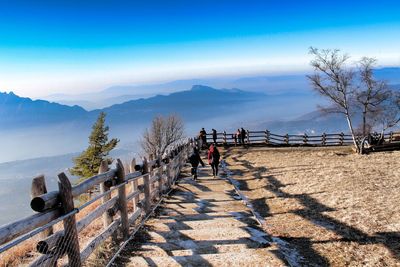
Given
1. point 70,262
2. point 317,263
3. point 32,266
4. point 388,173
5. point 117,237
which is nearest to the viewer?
point 32,266

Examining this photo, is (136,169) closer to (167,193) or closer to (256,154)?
(167,193)

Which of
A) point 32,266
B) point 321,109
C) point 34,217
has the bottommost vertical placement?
point 32,266

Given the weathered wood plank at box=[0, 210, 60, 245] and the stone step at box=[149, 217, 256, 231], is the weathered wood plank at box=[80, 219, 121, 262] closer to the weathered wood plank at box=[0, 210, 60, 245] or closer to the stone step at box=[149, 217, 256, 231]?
the weathered wood plank at box=[0, 210, 60, 245]

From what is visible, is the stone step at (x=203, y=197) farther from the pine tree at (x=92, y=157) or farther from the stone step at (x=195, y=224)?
the pine tree at (x=92, y=157)

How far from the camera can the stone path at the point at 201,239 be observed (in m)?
6.71

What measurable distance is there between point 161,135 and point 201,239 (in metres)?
74.2

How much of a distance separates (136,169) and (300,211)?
5756mm

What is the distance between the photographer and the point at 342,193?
13750 millimetres

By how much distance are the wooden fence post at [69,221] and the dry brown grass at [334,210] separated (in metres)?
4.73

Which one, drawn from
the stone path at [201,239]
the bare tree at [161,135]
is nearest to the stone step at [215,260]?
the stone path at [201,239]

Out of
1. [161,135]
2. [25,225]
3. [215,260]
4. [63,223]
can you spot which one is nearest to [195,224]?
[215,260]

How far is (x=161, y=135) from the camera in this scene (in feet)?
268

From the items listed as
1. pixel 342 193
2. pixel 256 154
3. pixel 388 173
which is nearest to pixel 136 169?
pixel 342 193

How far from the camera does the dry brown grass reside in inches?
320
